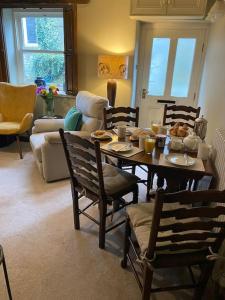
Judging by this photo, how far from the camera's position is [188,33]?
3.38m

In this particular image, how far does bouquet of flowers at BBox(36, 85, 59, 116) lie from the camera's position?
3.62 metres

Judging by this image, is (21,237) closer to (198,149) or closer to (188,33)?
(198,149)

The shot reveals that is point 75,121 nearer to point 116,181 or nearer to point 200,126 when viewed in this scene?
point 116,181

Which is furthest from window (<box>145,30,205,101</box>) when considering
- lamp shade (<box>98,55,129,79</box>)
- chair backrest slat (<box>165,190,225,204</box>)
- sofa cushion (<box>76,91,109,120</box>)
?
chair backrest slat (<box>165,190,225,204</box>)

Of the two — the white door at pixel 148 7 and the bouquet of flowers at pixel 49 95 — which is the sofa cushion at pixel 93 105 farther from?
the white door at pixel 148 7

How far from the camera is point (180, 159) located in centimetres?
174

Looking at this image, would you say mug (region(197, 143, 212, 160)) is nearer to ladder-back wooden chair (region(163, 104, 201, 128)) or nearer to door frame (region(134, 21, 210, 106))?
ladder-back wooden chair (region(163, 104, 201, 128))

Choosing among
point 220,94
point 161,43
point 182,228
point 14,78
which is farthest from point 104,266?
point 14,78

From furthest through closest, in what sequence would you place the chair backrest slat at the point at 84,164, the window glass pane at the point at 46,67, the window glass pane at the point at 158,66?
the window glass pane at the point at 46,67 < the window glass pane at the point at 158,66 < the chair backrest slat at the point at 84,164

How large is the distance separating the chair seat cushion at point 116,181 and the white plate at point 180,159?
1.18 ft

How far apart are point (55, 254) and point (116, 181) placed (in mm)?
743

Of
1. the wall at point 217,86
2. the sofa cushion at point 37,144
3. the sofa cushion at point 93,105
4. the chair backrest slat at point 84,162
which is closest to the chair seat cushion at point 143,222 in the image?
the chair backrest slat at point 84,162

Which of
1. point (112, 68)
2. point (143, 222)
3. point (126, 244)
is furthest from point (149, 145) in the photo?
point (112, 68)

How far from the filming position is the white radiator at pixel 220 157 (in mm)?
1599
